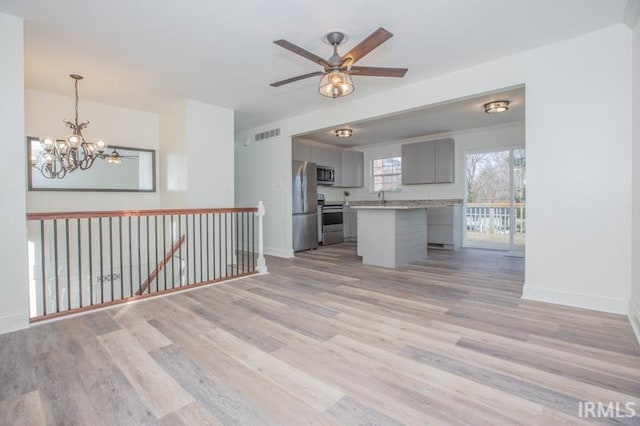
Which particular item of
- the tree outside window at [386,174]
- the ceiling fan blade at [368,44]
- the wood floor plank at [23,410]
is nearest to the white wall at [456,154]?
the tree outside window at [386,174]

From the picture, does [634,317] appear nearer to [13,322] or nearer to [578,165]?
[578,165]

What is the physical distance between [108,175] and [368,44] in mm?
4464

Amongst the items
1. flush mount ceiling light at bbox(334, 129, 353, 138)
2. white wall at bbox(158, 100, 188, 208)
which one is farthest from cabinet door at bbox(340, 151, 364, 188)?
white wall at bbox(158, 100, 188, 208)

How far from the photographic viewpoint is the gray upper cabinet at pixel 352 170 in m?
7.88

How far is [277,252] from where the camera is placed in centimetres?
589

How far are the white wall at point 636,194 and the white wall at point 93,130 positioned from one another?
5929 mm

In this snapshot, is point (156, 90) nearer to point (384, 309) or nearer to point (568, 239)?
point (384, 309)

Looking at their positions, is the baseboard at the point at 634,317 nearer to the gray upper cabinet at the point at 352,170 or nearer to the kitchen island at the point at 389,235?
the kitchen island at the point at 389,235

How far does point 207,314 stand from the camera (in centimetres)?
277

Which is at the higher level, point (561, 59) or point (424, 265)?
point (561, 59)

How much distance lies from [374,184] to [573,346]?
6.25 meters

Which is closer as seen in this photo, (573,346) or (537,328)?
(573,346)

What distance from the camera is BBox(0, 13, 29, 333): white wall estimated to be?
95.1 inches

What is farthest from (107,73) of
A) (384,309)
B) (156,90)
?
(384,309)
